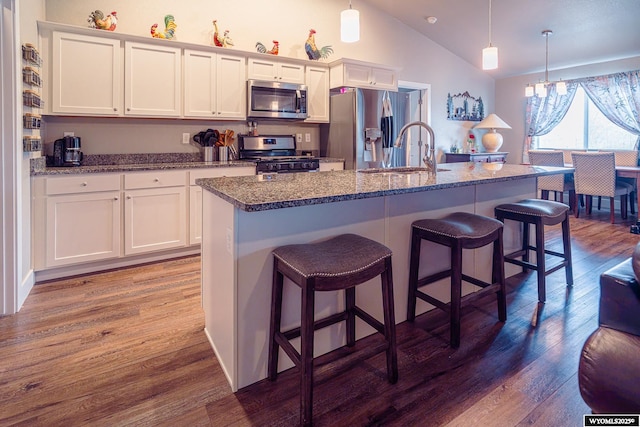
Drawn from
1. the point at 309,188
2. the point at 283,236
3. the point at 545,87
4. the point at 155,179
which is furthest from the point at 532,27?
the point at 283,236

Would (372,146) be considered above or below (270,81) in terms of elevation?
below

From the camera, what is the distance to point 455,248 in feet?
6.36

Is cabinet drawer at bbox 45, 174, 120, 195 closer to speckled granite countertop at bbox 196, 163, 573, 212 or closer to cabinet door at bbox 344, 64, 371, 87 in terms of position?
speckled granite countertop at bbox 196, 163, 573, 212

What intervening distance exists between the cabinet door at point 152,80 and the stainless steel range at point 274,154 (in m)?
0.89

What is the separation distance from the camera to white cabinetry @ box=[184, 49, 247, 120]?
12.2 feet

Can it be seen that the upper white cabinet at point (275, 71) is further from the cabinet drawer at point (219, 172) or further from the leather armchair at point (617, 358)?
the leather armchair at point (617, 358)

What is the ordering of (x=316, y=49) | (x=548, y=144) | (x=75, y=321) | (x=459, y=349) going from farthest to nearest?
1. (x=548, y=144)
2. (x=316, y=49)
3. (x=75, y=321)
4. (x=459, y=349)

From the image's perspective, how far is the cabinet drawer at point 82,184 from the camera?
2908mm

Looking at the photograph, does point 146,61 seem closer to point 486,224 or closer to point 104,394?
point 104,394

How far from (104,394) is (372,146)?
3.74m

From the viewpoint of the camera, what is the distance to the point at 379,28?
5488 millimetres

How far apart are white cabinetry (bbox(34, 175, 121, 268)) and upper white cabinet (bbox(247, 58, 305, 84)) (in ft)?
6.02

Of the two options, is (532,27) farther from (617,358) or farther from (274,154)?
(617,358)

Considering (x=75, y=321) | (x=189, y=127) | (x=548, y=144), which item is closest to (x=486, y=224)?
(x=75, y=321)
